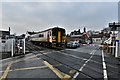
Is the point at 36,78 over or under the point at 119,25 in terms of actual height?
under

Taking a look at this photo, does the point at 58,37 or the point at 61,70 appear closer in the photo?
the point at 61,70

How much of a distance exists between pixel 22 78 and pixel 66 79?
188 cm

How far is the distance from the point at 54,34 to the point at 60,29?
1692 mm

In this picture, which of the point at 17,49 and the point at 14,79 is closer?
the point at 14,79

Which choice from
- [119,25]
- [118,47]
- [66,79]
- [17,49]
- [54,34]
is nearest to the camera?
[66,79]

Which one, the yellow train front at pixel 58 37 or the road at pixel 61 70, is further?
the yellow train front at pixel 58 37

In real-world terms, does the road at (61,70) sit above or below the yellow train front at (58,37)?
below

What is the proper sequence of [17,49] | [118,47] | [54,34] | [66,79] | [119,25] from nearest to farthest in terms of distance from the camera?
[66,79], [118,47], [17,49], [119,25], [54,34]

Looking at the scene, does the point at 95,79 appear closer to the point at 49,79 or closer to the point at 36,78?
the point at 49,79

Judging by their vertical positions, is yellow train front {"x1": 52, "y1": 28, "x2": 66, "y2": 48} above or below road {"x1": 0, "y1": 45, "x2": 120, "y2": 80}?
above

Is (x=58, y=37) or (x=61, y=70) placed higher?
(x=58, y=37)

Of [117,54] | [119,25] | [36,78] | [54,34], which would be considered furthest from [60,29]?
[36,78]

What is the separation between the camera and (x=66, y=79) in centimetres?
692

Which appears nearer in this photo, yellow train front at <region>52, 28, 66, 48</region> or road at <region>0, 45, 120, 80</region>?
road at <region>0, 45, 120, 80</region>
